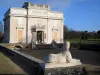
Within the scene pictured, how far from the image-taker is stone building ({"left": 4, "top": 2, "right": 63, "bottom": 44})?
129 feet

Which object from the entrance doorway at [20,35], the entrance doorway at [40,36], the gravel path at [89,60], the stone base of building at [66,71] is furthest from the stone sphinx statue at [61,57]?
the entrance doorway at [40,36]

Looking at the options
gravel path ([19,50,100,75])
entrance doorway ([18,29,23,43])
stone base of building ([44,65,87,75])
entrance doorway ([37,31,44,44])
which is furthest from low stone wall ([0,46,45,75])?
entrance doorway ([37,31,44,44])

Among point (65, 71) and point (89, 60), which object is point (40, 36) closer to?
point (89, 60)

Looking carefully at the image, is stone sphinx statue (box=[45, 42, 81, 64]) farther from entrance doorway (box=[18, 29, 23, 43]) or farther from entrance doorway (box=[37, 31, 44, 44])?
entrance doorway (box=[37, 31, 44, 44])

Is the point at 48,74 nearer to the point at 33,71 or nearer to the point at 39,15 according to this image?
the point at 33,71

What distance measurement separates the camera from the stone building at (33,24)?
129ft

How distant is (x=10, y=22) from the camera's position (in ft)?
127

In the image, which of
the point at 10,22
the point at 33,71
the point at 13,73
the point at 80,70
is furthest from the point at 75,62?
the point at 10,22

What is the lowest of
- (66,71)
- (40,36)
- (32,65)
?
(32,65)

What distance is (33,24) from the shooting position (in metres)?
40.8

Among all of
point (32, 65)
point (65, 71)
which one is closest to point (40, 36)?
point (32, 65)

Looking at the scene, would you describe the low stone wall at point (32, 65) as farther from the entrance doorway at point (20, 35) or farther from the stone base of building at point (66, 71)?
the entrance doorway at point (20, 35)

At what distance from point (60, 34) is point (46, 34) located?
3472mm

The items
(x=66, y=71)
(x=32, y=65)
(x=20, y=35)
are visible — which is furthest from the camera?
(x=20, y=35)
